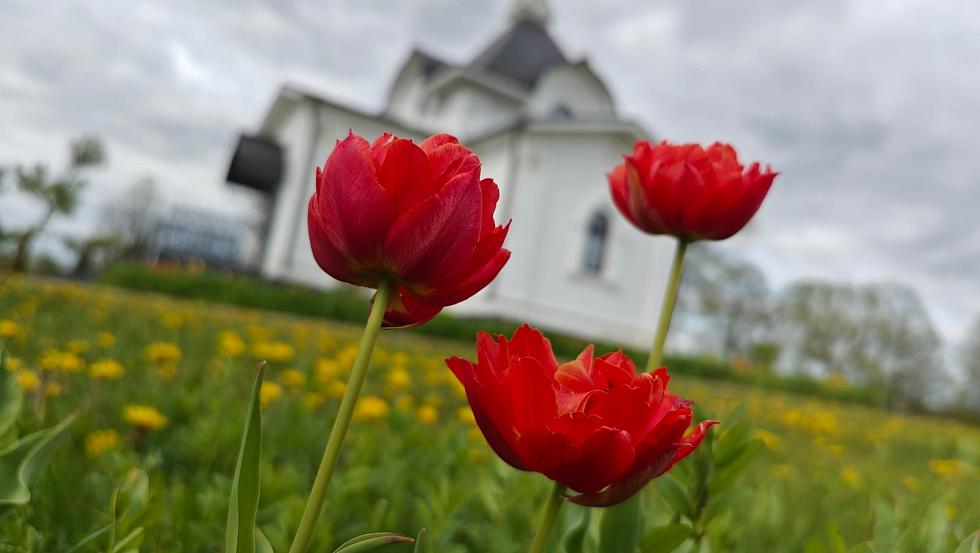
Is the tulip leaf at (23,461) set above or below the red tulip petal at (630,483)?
below

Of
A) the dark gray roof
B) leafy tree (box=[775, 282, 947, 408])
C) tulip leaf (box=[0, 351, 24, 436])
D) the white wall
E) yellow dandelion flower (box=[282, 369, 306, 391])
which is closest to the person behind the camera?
tulip leaf (box=[0, 351, 24, 436])

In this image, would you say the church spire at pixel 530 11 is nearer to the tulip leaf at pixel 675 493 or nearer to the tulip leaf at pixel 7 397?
the tulip leaf at pixel 675 493

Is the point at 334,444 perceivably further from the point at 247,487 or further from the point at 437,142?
the point at 437,142

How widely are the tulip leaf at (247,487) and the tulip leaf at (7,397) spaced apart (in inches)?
14.0

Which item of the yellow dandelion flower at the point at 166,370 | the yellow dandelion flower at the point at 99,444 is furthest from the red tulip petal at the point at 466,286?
the yellow dandelion flower at the point at 166,370

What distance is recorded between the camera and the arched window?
1384 cm

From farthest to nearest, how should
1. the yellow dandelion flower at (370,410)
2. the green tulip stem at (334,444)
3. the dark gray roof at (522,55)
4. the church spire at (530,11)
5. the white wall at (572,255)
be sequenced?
the church spire at (530,11), the dark gray roof at (522,55), the white wall at (572,255), the yellow dandelion flower at (370,410), the green tulip stem at (334,444)

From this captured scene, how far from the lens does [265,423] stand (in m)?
1.82

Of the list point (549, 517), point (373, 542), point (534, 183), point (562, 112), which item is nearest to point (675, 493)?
point (549, 517)

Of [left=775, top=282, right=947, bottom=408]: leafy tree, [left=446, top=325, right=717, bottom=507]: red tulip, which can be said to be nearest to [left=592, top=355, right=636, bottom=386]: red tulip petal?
[left=446, top=325, right=717, bottom=507]: red tulip

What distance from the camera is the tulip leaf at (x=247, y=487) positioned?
43 centimetres

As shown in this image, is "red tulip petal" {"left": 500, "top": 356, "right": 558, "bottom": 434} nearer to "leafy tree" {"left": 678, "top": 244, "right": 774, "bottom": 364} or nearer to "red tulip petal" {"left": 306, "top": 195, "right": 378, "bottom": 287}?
"red tulip petal" {"left": 306, "top": 195, "right": 378, "bottom": 287}

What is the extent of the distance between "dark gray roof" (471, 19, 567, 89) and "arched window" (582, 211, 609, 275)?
407 cm

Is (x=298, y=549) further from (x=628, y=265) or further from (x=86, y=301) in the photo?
(x=628, y=265)
